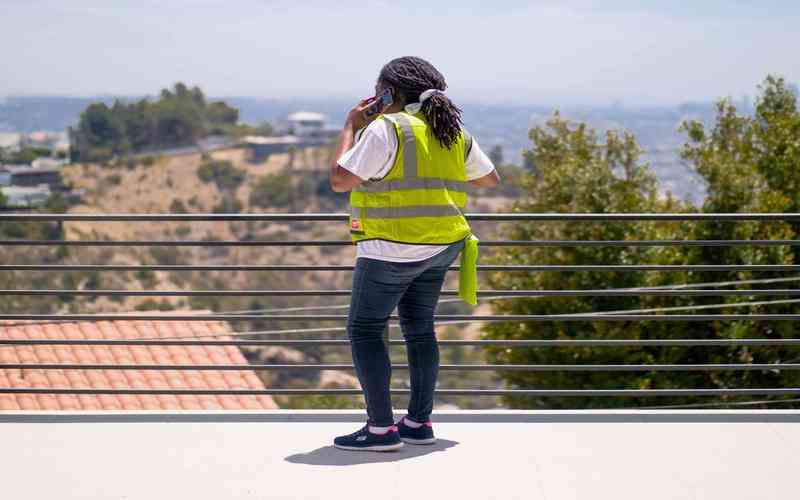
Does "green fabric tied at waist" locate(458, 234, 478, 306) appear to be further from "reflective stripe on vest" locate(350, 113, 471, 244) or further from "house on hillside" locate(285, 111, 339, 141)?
"house on hillside" locate(285, 111, 339, 141)

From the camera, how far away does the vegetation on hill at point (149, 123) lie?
8794cm

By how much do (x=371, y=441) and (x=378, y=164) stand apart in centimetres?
106

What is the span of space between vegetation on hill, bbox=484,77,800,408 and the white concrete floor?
12146 mm

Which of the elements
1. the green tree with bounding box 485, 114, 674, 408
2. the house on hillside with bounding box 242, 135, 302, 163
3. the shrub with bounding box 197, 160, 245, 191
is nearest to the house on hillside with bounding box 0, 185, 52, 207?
the shrub with bounding box 197, 160, 245, 191

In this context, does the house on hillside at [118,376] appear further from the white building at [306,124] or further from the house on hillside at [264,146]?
the white building at [306,124]

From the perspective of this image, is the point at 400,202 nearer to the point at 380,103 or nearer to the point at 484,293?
the point at 380,103

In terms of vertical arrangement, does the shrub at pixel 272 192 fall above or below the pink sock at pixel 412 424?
below

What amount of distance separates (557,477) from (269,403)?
1796 centimetres

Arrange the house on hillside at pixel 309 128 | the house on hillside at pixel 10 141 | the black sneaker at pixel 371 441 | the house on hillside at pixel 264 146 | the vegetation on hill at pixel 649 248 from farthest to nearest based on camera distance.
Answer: the house on hillside at pixel 309 128 < the house on hillside at pixel 264 146 < the house on hillside at pixel 10 141 < the vegetation on hill at pixel 649 248 < the black sneaker at pixel 371 441

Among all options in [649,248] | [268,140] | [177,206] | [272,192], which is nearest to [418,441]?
[649,248]

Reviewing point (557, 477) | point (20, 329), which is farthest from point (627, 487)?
point (20, 329)

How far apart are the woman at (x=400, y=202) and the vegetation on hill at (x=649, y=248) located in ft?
42.3

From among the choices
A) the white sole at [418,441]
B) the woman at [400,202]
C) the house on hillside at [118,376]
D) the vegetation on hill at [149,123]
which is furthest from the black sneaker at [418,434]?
the vegetation on hill at [149,123]

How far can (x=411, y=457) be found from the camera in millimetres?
3975
